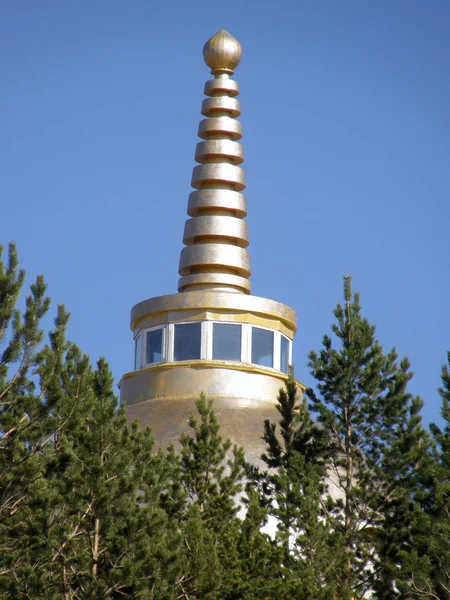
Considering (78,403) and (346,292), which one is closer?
(78,403)

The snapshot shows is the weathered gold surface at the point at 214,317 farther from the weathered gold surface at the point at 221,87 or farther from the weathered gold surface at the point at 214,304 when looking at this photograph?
the weathered gold surface at the point at 221,87

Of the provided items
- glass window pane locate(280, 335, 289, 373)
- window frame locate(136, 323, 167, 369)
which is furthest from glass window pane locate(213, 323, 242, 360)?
glass window pane locate(280, 335, 289, 373)

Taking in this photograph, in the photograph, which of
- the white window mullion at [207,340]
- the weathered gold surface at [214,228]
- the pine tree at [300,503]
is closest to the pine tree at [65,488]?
the pine tree at [300,503]

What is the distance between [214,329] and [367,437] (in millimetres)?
8745

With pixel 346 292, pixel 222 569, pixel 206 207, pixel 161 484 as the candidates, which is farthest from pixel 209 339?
pixel 222 569

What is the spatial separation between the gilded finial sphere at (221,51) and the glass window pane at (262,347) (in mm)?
8257

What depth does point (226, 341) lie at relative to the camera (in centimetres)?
4184

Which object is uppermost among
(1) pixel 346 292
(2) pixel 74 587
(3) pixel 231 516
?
(1) pixel 346 292

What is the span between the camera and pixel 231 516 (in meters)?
32.3

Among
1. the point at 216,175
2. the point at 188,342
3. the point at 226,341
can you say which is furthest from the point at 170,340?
the point at 216,175

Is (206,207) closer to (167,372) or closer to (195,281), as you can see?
(195,281)

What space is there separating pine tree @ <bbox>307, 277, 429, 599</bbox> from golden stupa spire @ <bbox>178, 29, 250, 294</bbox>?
9039 mm

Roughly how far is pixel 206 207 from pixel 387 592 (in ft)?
49.7

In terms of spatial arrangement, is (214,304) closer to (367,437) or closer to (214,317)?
(214,317)
